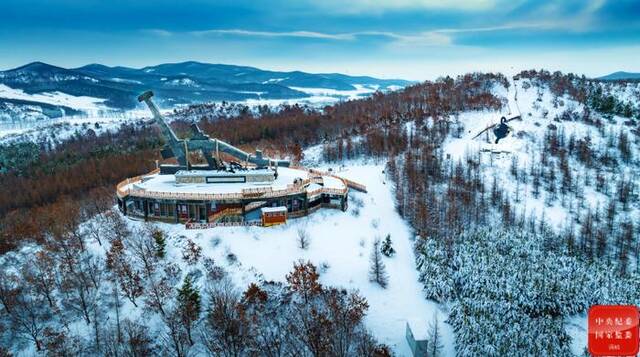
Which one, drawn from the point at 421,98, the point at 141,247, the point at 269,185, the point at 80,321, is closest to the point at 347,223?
the point at 269,185

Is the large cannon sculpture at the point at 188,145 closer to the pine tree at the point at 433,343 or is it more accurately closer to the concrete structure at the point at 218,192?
the concrete structure at the point at 218,192

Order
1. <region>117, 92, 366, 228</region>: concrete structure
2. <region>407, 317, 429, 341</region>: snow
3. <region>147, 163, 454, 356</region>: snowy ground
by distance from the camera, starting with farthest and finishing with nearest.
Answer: <region>117, 92, 366, 228</region>: concrete structure < <region>147, 163, 454, 356</region>: snowy ground < <region>407, 317, 429, 341</region>: snow

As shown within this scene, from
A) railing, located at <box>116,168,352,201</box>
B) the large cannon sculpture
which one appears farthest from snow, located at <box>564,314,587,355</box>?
the large cannon sculpture

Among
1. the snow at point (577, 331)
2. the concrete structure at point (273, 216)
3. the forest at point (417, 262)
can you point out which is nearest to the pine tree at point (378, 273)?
the forest at point (417, 262)

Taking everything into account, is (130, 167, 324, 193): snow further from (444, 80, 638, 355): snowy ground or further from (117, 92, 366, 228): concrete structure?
→ (444, 80, 638, 355): snowy ground

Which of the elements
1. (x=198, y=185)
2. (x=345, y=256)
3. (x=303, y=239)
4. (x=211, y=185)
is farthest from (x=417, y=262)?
(x=198, y=185)

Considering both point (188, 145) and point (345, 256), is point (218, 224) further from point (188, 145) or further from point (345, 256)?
point (345, 256)

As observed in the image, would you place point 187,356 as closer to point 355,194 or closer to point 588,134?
point 355,194
